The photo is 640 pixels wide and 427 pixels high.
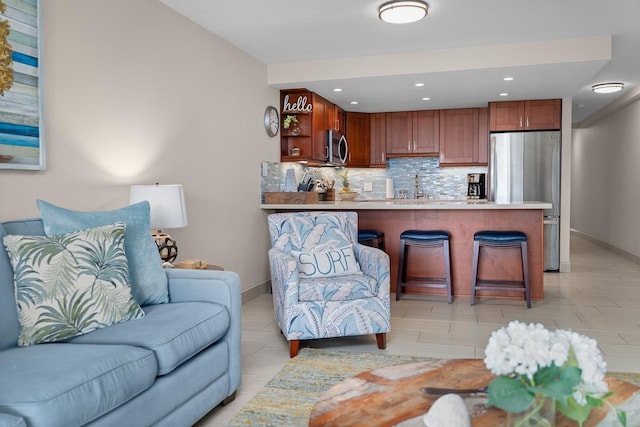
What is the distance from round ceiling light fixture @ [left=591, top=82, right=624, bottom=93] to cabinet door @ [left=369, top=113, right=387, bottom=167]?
272cm

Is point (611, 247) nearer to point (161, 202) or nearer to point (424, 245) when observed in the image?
point (424, 245)

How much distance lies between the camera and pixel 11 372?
5.17 feet

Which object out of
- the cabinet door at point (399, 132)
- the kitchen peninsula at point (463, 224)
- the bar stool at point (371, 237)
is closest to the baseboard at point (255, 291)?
the kitchen peninsula at point (463, 224)

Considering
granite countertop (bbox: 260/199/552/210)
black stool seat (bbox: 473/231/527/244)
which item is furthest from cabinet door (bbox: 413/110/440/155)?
black stool seat (bbox: 473/231/527/244)

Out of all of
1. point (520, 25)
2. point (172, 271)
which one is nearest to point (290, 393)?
point (172, 271)

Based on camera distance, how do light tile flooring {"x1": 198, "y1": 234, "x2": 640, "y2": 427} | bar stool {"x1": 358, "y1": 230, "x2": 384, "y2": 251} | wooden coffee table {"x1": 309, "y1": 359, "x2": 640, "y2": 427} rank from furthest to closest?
bar stool {"x1": 358, "y1": 230, "x2": 384, "y2": 251} → light tile flooring {"x1": 198, "y1": 234, "x2": 640, "y2": 427} → wooden coffee table {"x1": 309, "y1": 359, "x2": 640, "y2": 427}

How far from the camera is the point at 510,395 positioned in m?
1.15

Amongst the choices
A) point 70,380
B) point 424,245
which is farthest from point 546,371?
point 424,245

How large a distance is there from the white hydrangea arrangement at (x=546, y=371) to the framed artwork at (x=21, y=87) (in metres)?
2.28

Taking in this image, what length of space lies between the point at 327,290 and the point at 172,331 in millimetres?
1326

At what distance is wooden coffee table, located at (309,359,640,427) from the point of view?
4.63 feet

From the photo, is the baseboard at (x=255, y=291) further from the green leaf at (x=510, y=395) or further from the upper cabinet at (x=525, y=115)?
the green leaf at (x=510, y=395)

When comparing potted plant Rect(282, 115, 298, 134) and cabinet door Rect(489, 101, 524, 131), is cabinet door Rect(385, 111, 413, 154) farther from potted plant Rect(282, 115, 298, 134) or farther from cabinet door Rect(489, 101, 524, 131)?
potted plant Rect(282, 115, 298, 134)

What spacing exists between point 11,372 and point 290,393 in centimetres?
139
